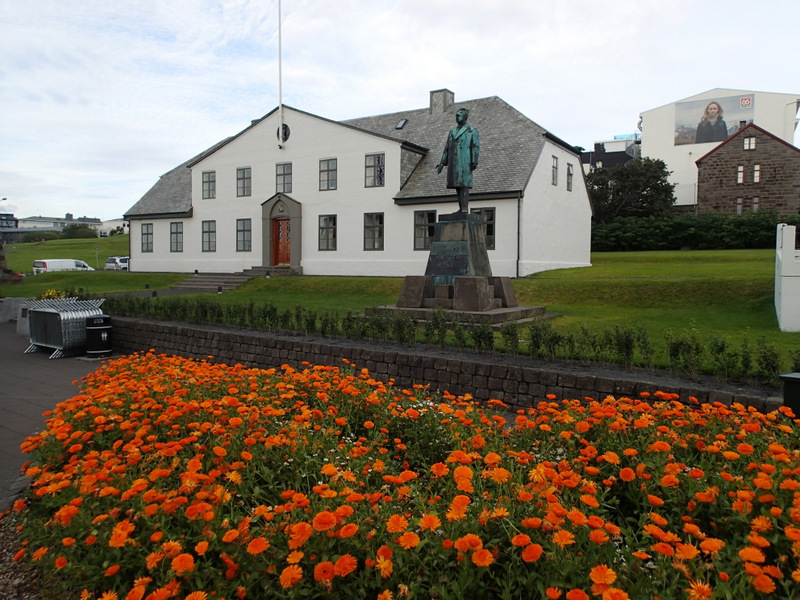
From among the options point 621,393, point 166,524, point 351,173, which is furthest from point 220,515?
point 351,173

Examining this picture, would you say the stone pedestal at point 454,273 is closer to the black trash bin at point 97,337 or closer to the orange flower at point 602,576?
the black trash bin at point 97,337

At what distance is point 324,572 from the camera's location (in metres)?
2.28

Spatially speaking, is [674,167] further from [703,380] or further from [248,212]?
[703,380]

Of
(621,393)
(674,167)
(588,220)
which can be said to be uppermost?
(674,167)

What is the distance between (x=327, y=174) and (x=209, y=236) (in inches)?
329

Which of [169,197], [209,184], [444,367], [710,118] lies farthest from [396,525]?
[710,118]

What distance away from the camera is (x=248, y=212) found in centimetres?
3100

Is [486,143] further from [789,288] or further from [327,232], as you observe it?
[789,288]

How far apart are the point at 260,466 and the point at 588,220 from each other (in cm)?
3068

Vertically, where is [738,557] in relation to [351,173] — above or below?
below

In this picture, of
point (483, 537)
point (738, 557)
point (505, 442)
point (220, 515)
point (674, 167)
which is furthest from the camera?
Result: point (674, 167)

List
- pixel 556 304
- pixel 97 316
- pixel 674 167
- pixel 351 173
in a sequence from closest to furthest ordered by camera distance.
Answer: pixel 97 316
pixel 556 304
pixel 351 173
pixel 674 167

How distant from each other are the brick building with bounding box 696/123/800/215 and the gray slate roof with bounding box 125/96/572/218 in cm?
2456

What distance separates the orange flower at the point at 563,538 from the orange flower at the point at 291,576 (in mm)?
1031
